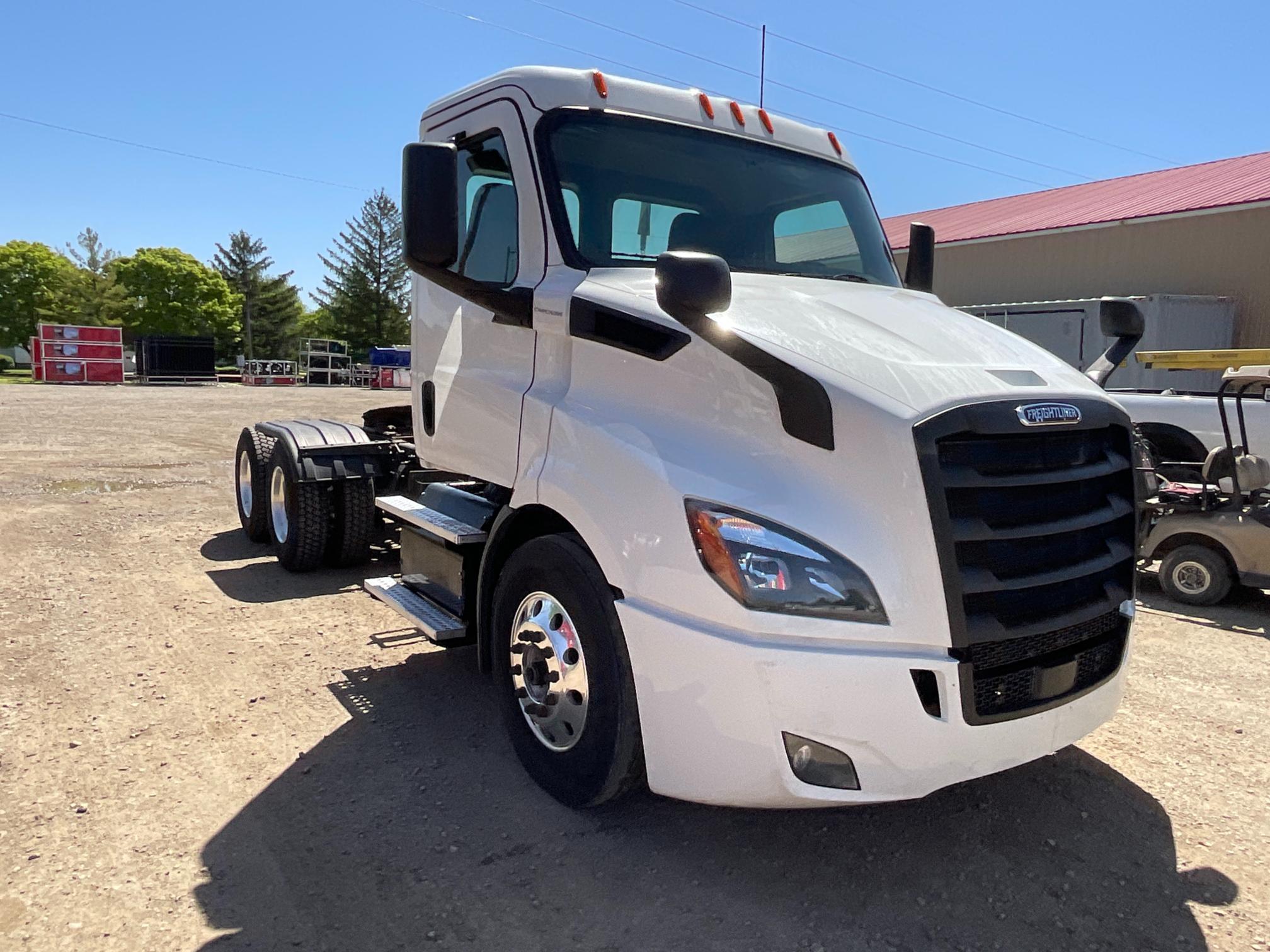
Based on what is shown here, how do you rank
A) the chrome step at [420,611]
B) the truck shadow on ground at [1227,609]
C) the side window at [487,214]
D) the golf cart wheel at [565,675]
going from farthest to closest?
the truck shadow on ground at [1227,609] < the chrome step at [420,611] < the side window at [487,214] < the golf cart wheel at [565,675]

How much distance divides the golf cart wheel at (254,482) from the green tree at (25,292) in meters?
74.3

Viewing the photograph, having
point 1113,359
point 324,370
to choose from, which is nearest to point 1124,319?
point 1113,359

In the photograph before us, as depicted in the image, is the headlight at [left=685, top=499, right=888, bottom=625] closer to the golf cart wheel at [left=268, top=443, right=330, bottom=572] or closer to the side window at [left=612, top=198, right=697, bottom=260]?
the side window at [left=612, top=198, right=697, bottom=260]

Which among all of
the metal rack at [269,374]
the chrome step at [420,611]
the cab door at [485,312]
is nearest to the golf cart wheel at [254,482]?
the chrome step at [420,611]

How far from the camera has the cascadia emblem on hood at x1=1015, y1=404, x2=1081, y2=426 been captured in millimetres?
2779

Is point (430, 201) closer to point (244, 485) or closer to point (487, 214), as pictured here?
point (487, 214)

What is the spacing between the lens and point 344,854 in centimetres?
310

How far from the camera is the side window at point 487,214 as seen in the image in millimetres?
3842

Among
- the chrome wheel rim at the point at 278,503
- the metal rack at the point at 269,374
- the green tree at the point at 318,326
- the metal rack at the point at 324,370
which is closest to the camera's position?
the chrome wheel rim at the point at 278,503

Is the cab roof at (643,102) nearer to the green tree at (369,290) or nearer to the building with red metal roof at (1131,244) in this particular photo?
the building with red metal roof at (1131,244)

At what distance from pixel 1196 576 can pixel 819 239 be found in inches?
183

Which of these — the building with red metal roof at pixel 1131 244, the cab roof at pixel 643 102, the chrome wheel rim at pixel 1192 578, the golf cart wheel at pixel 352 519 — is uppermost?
the building with red metal roof at pixel 1131 244

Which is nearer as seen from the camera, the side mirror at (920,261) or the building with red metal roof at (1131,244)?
the side mirror at (920,261)

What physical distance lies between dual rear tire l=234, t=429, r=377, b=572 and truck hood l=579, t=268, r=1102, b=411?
13.1 feet
